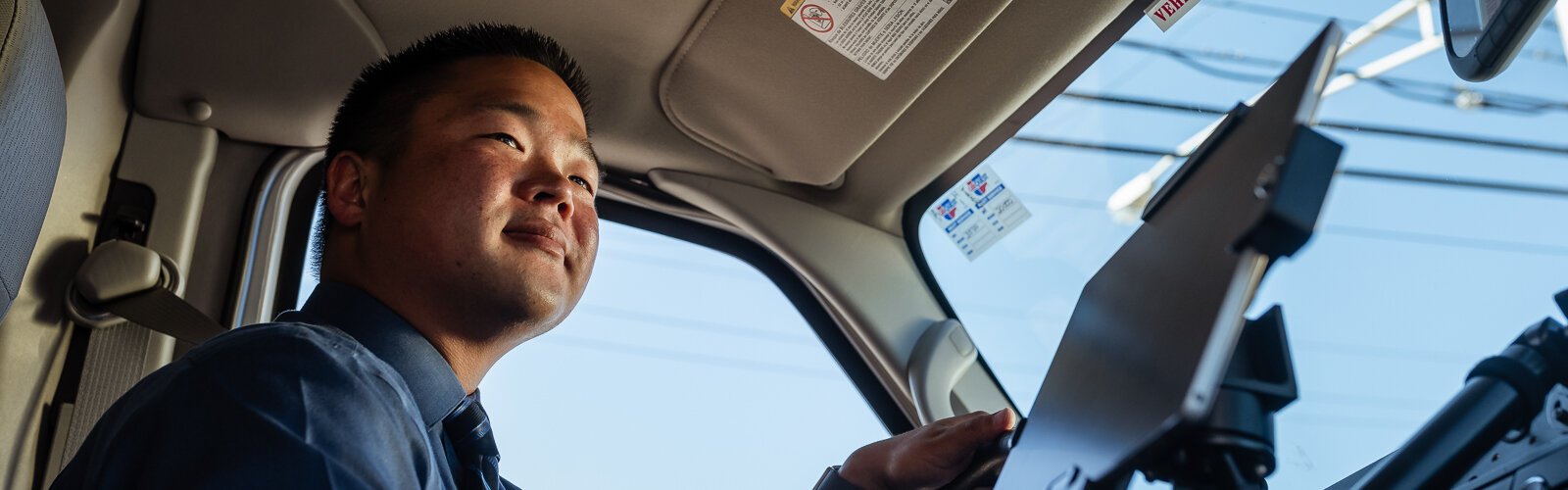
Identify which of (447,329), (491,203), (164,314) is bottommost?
(447,329)

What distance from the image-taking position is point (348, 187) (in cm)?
176

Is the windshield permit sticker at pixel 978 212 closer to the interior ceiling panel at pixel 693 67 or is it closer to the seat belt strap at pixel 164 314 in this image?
the interior ceiling panel at pixel 693 67

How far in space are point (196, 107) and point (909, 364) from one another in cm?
143

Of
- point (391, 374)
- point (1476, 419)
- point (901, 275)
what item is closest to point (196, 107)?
point (391, 374)

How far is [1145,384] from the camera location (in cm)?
80

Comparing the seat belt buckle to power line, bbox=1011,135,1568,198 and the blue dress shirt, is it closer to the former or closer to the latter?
the blue dress shirt

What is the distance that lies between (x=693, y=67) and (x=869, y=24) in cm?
37

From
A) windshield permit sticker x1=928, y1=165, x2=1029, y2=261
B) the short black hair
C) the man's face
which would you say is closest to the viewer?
the man's face

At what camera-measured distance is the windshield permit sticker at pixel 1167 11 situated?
176 cm

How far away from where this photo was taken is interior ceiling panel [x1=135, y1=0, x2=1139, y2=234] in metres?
1.91

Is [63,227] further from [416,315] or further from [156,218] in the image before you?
[416,315]

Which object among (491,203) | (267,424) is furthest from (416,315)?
(267,424)

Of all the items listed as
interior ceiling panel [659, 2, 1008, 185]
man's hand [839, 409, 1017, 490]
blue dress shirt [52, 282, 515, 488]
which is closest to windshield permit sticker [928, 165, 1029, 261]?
interior ceiling panel [659, 2, 1008, 185]

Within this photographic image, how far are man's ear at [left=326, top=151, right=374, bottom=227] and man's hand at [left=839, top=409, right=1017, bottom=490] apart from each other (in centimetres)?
83
